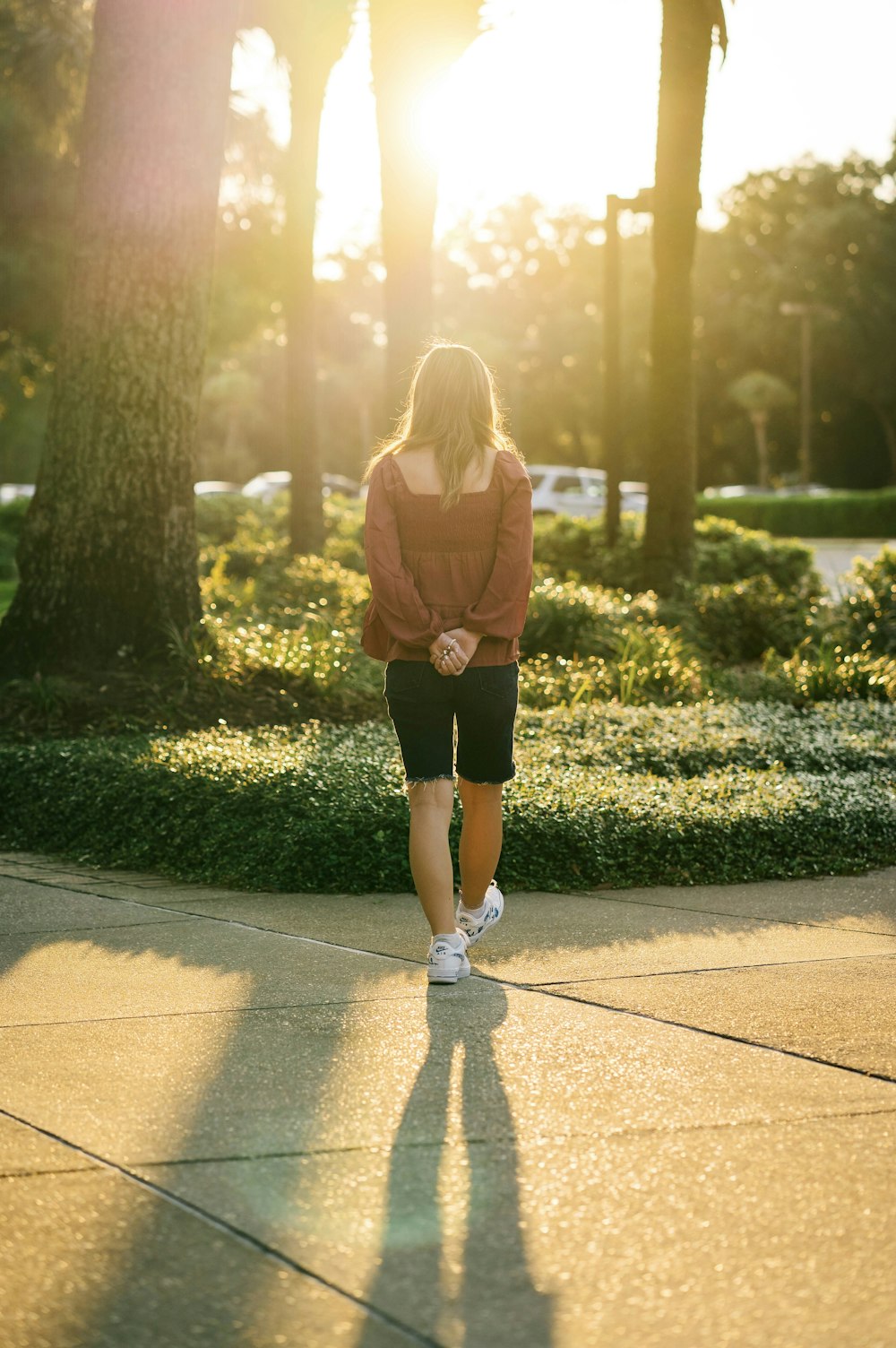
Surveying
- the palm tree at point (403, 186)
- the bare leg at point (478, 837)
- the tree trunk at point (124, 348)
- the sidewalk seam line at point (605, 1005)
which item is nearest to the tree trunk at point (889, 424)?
the palm tree at point (403, 186)

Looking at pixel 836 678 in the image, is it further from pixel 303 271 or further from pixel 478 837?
pixel 303 271

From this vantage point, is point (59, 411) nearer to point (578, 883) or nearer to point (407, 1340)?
point (578, 883)

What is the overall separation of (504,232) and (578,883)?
266 feet

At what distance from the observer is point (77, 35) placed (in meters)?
24.0

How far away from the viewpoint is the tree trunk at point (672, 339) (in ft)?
52.1

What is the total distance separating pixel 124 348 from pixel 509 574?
5719 mm

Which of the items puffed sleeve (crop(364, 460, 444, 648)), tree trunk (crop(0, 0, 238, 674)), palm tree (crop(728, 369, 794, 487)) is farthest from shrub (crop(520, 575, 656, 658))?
palm tree (crop(728, 369, 794, 487))

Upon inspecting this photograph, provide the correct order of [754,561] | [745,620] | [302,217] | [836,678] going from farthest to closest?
[302,217]
[754,561]
[745,620]
[836,678]

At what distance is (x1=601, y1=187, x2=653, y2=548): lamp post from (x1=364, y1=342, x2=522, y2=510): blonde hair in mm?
12901

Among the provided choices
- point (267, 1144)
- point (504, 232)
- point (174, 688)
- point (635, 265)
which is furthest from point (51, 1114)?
point (504, 232)

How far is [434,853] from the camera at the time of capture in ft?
16.7

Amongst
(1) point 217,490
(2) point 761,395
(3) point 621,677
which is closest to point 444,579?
(3) point 621,677

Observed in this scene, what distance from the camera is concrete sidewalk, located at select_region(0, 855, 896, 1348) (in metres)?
2.80

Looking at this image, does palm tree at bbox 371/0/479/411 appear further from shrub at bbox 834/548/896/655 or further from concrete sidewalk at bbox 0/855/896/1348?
concrete sidewalk at bbox 0/855/896/1348
